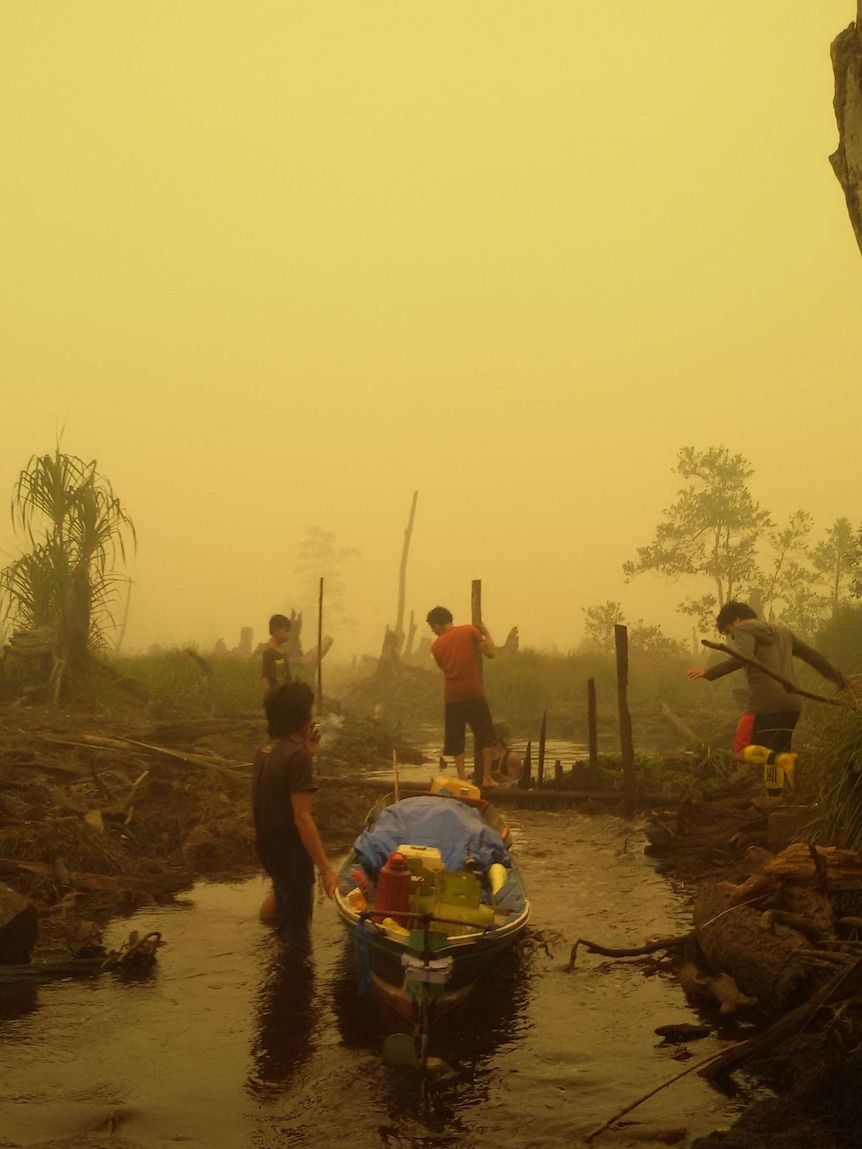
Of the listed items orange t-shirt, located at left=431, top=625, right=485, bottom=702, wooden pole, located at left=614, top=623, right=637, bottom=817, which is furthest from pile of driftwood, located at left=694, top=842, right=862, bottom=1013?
orange t-shirt, located at left=431, top=625, right=485, bottom=702

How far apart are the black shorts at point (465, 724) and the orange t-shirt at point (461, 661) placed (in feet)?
0.30

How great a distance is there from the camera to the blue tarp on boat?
22.8 feet

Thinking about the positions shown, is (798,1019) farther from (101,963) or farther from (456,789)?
(101,963)

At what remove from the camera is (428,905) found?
19.9 ft

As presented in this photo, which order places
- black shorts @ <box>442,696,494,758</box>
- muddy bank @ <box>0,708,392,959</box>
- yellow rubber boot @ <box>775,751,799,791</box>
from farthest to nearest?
black shorts @ <box>442,696,494,758</box>
yellow rubber boot @ <box>775,751,799,791</box>
muddy bank @ <box>0,708,392,959</box>

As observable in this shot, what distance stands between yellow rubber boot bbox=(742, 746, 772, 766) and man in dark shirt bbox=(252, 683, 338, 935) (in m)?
4.24

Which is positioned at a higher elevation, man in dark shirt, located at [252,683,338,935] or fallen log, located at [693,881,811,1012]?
man in dark shirt, located at [252,683,338,935]

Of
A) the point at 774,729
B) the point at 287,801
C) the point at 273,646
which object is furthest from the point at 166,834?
the point at 774,729

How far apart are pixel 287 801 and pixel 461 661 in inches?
254

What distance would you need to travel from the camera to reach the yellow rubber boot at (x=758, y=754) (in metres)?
9.22

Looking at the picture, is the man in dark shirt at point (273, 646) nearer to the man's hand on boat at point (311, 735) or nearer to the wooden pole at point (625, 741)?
the wooden pole at point (625, 741)

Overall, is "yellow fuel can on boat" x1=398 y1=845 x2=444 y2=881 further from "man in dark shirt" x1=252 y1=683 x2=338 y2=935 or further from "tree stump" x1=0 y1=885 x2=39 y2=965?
"tree stump" x1=0 y1=885 x2=39 y2=965

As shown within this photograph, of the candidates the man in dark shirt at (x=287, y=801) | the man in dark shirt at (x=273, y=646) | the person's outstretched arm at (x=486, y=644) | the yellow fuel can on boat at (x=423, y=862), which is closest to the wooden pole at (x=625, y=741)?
the person's outstretched arm at (x=486, y=644)

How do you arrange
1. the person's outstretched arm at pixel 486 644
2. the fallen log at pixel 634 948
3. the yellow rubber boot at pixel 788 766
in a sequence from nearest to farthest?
the fallen log at pixel 634 948, the yellow rubber boot at pixel 788 766, the person's outstretched arm at pixel 486 644
